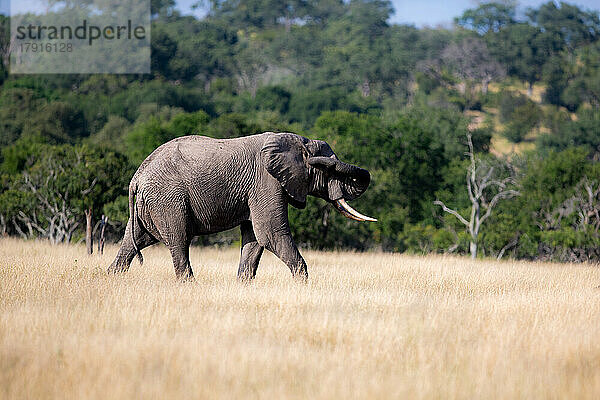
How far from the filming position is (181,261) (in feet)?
40.0

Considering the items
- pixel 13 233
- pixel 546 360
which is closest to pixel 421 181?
pixel 13 233

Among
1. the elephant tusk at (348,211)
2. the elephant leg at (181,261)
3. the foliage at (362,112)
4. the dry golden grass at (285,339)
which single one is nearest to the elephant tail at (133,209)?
the dry golden grass at (285,339)

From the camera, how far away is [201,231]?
1242 centimetres

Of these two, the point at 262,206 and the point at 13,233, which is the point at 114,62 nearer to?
the point at 13,233

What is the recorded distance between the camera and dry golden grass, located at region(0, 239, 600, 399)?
6363 mm

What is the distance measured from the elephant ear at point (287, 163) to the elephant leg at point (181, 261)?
72.2 inches

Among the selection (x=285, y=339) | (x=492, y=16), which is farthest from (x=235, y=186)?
(x=492, y=16)

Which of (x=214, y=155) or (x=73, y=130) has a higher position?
(x=214, y=155)

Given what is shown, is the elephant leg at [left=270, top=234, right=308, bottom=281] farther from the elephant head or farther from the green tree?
the green tree

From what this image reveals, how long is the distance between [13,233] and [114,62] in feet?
224

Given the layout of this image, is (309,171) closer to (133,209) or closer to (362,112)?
(133,209)

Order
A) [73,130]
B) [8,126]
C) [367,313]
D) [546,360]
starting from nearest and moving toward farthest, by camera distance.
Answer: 1. [546,360]
2. [367,313]
3. [8,126]
4. [73,130]

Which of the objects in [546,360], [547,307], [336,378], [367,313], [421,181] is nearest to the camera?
[336,378]

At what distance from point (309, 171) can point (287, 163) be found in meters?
0.53
